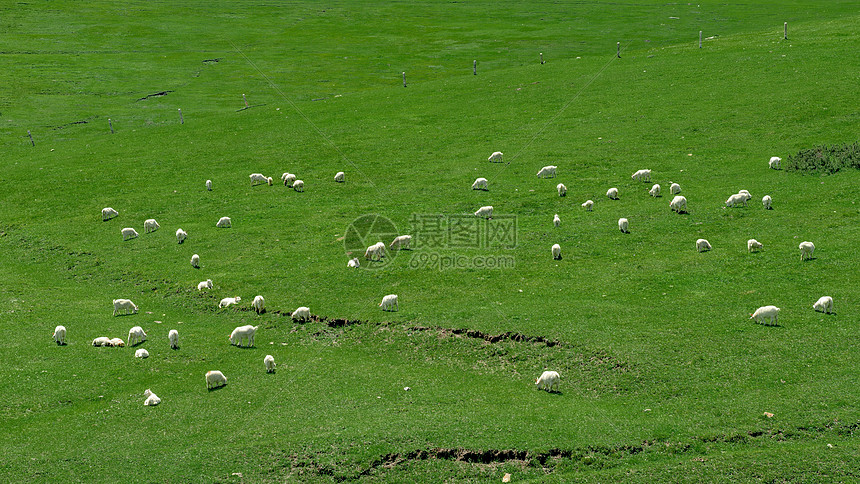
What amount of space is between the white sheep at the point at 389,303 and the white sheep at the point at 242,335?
509 centimetres

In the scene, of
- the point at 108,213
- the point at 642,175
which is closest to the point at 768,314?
the point at 642,175

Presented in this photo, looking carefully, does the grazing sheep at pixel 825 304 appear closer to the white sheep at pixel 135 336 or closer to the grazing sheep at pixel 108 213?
the white sheep at pixel 135 336

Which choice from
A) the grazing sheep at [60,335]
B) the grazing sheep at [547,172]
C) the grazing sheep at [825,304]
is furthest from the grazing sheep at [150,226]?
the grazing sheep at [825,304]

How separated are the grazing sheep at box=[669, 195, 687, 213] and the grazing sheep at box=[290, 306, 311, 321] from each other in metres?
18.3

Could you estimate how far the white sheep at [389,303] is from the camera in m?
27.8

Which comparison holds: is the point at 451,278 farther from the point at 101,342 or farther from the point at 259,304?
the point at 101,342

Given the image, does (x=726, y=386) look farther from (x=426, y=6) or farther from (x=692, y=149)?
(x=426, y=6)

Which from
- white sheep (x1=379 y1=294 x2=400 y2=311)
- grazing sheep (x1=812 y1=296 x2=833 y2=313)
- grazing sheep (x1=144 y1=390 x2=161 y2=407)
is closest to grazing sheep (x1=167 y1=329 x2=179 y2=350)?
grazing sheep (x1=144 y1=390 x2=161 y2=407)

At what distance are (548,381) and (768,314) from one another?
8.13 m

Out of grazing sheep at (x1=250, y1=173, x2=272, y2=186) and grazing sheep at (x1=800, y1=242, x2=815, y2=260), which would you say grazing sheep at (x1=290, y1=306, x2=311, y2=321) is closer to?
grazing sheep at (x1=250, y1=173, x2=272, y2=186)

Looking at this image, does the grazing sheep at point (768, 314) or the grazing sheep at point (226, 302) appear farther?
the grazing sheep at point (226, 302)

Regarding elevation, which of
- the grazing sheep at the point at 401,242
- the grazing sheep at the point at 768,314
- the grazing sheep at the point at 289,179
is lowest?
the grazing sheep at the point at 401,242

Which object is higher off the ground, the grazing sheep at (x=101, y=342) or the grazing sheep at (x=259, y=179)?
the grazing sheep at (x=259, y=179)

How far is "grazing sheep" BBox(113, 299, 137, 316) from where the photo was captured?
29.3 m
